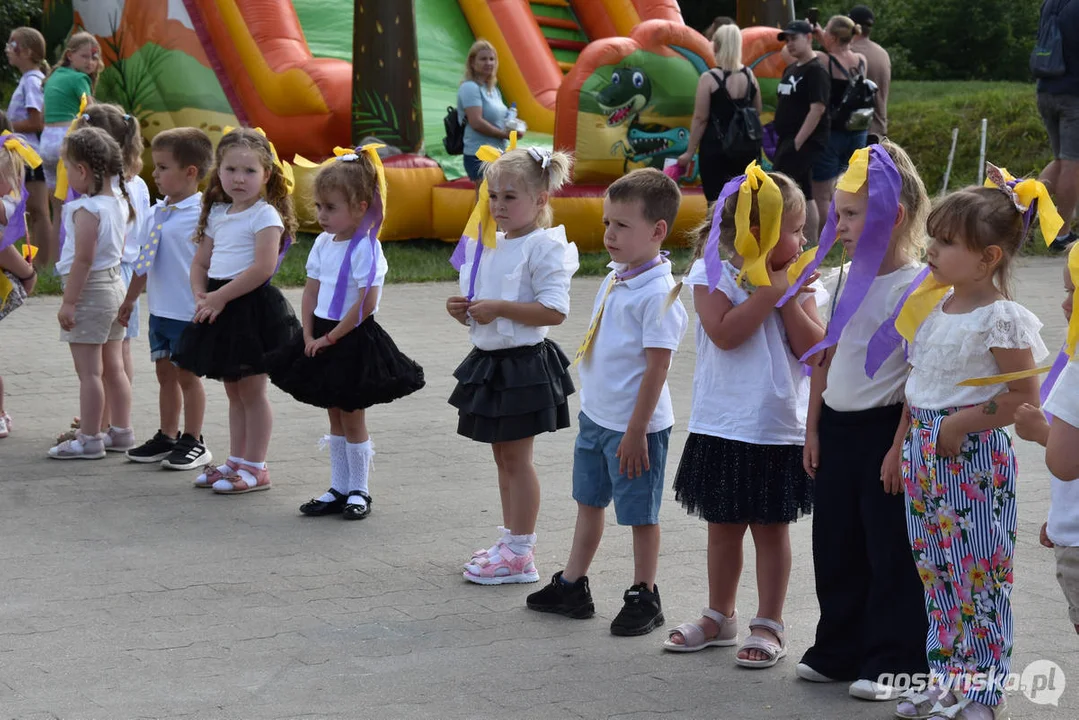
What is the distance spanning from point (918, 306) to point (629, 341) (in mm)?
1045

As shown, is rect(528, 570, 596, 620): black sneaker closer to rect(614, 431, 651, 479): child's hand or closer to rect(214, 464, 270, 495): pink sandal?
rect(614, 431, 651, 479): child's hand

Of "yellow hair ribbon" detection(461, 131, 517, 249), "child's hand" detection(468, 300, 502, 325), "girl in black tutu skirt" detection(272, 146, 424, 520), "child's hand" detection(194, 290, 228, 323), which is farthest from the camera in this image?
"child's hand" detection(194, 290, 228, 323)

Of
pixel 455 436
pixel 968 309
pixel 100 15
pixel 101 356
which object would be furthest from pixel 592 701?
pixel 100 15

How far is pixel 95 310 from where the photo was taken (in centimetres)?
666

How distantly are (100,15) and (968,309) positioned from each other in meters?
11.6

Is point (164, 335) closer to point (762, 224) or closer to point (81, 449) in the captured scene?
point (81, 449)

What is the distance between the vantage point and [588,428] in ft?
15.2

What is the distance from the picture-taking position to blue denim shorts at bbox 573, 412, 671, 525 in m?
4.49

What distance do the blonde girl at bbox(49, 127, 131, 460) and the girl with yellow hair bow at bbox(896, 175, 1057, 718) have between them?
416cm

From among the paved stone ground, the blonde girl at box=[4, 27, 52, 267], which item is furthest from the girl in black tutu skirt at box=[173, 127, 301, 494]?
the blonde girl at box=[4, 27, 52, 267]

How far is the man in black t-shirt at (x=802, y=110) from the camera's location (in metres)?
11.1

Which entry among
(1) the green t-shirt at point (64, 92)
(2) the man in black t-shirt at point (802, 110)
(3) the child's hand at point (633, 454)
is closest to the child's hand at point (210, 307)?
(3) the child's hand at point (633, 454)

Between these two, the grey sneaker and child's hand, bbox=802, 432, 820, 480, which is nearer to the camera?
child's hand, bbox=802, 432, 820, 480

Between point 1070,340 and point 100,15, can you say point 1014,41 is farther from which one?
point 1070,340
